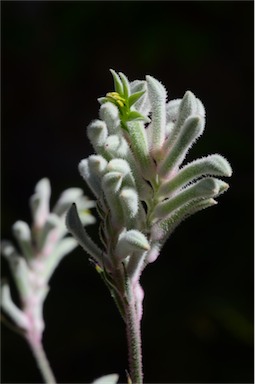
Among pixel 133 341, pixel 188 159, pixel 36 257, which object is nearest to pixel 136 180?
pixel 133 341

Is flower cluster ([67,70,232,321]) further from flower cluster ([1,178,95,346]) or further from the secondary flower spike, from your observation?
flower cluster ([1,178,95,346])

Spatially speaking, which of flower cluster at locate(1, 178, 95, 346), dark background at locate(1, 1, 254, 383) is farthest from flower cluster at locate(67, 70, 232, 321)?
dark background at locate(1, 1, 254, 383)

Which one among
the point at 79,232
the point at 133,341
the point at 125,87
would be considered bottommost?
the point at 133,341

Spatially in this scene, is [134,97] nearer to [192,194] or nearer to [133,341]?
[192,194]

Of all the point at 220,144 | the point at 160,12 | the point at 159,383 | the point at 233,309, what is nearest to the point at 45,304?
the point at 159,383

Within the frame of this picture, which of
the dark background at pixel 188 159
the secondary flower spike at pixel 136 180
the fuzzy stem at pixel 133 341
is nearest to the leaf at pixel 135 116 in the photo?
the secondary flower spike at pixel 136 180


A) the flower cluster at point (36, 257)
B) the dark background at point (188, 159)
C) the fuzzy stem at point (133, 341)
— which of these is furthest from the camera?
the dark background at point (188, 159)

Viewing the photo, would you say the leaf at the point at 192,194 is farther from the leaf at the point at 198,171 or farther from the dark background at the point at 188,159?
the dark background at the point at 188,159
